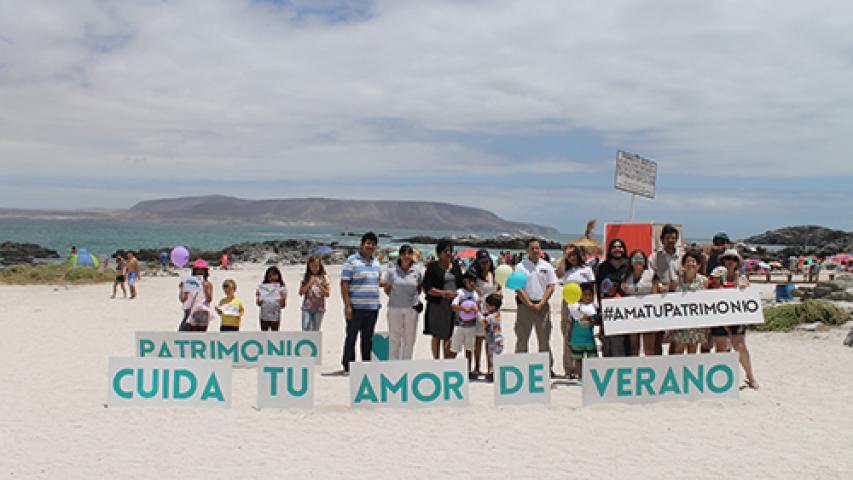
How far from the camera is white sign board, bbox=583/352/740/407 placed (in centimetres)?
784

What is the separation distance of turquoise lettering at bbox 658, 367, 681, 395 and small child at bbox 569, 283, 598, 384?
0.93 metres

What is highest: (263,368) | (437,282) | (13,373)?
(437,282)

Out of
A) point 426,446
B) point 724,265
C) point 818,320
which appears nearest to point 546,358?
point 426,446

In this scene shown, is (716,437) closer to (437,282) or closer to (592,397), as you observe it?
(592,397)

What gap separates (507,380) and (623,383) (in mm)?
1282

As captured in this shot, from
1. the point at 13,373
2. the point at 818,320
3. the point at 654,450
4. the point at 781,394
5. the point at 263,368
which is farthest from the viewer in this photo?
the point at 818,320

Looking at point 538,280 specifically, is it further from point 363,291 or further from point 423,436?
point 423,436

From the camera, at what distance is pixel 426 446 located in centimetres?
650

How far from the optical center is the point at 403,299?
354 inches

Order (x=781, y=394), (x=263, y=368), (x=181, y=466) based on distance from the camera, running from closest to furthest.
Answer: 1. (x=181, y=466)
2. (x=263, y=368)
3. (x=781, y=394)

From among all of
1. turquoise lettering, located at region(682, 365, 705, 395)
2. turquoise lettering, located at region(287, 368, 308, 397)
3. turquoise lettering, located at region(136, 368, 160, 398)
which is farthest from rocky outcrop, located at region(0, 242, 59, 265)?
turquoise lettering, located at region(682, 365, 705, 395)

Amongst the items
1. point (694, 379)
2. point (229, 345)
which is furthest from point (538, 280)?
point (229, 345)

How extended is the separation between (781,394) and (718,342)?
94 cm

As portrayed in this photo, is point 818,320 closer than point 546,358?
No
